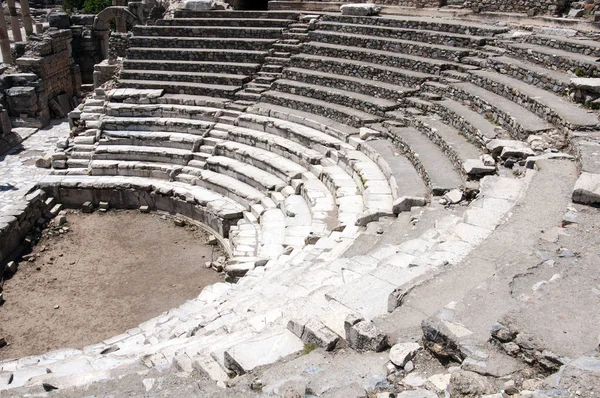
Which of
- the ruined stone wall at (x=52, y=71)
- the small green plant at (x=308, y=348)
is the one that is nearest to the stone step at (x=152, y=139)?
the ruined stone wall at (x=52, y=71)

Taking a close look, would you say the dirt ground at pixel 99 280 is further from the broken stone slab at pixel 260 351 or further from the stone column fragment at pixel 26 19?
the stone column fragment at pixel 26 19

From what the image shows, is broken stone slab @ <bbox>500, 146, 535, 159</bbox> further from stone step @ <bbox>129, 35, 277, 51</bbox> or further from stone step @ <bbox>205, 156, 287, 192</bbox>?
stone step @ <bbox>129, 35, 277, 51</bbox>

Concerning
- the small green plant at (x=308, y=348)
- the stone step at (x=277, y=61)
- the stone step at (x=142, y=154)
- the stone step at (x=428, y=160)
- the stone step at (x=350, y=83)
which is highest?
the stone step at (x=277, y=61)

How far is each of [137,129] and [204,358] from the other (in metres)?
10.7

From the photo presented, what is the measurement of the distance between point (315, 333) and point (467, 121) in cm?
644

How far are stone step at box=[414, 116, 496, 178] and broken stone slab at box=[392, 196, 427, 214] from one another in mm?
795

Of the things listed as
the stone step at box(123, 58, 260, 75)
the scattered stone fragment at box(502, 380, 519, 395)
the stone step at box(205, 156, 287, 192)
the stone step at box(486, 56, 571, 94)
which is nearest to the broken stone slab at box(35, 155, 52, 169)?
the stone step at box(123, 58, 260, 75)

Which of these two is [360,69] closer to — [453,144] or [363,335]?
[453,144]

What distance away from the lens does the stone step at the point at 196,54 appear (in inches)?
591

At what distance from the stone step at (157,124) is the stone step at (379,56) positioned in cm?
355

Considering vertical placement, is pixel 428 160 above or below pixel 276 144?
above

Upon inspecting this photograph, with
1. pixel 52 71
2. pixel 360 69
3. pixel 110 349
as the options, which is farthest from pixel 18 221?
pixel 52 71

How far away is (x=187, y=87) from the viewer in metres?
14.7

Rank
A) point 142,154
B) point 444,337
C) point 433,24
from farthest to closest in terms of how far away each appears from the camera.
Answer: point 142,154, point 433,24, point 444,337
